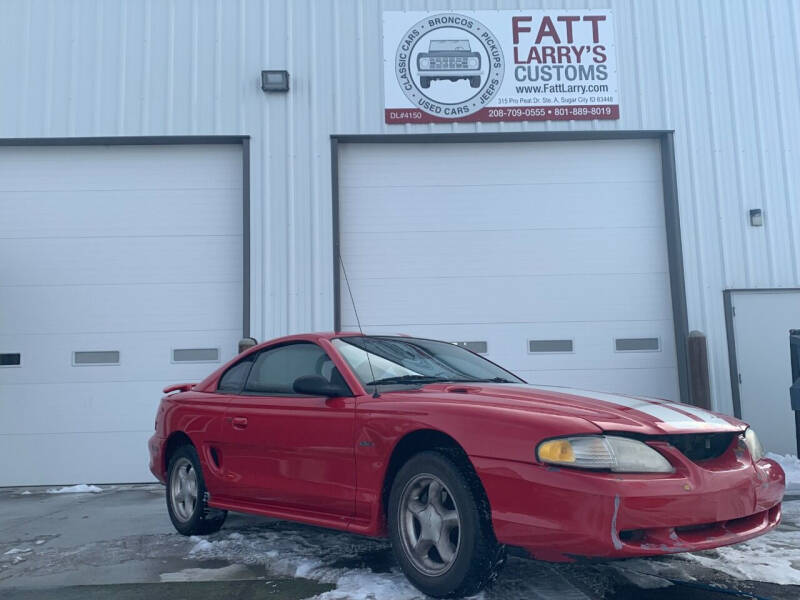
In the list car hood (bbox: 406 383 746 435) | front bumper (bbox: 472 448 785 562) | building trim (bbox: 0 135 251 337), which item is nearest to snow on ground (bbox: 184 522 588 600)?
front bumper (bbox: 472 448 785 562)

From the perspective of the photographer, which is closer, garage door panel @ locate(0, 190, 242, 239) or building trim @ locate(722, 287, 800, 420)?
building trim @ locate(722, 287, 800, 420)

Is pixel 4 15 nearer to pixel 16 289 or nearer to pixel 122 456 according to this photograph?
pixel 16 289

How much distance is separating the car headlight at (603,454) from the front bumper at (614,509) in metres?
0.04

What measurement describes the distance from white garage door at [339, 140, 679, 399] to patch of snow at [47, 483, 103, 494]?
342 centimetres

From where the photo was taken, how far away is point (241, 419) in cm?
439

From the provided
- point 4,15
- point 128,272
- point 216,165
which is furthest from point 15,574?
point 4,15

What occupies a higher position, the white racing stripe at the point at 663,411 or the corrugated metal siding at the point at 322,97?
the corrugated metal siding at the point at 322,97

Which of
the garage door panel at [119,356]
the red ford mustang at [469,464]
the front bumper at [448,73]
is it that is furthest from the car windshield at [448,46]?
the red ford mustang at [469,464]

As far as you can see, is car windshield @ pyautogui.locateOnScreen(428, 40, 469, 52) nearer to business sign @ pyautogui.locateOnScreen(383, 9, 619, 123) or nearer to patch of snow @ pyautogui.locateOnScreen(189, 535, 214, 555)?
business sign @ pyautogui.locateOnScreen(383, 9, 619, 123)

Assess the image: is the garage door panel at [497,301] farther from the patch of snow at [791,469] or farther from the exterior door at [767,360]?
the patch of snow at [791,469]

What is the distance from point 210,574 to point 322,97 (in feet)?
21.6

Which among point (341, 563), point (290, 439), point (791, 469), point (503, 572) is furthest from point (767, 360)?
point (290, 439)

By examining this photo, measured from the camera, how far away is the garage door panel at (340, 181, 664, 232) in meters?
9.09

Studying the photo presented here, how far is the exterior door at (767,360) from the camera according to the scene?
28.2 feet
